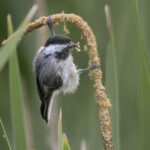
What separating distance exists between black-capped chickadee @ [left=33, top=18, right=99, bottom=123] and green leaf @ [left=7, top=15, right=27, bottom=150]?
1097 millimetres

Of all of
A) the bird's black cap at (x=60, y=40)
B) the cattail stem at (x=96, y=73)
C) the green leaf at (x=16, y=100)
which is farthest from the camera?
the bird's black cap at (x=60, y=40)

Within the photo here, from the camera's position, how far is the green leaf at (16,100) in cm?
99

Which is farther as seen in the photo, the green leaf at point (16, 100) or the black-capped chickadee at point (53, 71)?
the black-capped chickadee at point (53, 71)

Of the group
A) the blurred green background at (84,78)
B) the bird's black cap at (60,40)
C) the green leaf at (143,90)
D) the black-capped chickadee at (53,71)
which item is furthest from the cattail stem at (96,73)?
the black-capped chickadee at (53,71)

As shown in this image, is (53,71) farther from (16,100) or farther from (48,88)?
(16,100)

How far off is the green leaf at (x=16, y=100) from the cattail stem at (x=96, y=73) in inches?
13.7

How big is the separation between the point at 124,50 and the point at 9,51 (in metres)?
1.31

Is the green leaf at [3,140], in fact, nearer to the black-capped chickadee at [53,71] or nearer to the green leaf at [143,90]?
the green leaf at [143,90]

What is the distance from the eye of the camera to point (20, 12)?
2605mm

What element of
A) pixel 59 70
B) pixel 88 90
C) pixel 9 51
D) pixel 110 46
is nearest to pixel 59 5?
pixel 59 70

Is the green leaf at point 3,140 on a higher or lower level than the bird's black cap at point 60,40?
lower

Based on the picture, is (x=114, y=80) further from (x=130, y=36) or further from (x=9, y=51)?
(x=130, y=36)

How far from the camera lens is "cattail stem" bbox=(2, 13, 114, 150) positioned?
4.17 feet

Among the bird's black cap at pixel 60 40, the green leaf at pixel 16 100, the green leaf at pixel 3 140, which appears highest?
the bird's black cap at pixel 60 40
